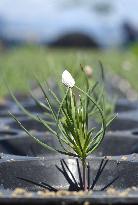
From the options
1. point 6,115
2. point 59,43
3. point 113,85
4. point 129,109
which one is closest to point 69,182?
point 6,115

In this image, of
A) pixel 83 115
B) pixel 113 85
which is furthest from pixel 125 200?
pixel 113 85

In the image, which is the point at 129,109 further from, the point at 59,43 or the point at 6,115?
the point at 59,43

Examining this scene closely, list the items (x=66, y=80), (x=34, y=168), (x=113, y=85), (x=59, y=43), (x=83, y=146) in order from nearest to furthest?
(x=66, y=80) → (x=83, y=146) → (x=34, y=168) → (x=113, y=85) → (x=59, y=43)

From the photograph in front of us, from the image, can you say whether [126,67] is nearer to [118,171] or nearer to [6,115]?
[6,115]

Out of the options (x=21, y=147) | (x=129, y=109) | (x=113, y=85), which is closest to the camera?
(x=21, y=147)

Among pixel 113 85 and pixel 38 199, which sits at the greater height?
pixel 113 85

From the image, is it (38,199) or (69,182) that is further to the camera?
(69,182)

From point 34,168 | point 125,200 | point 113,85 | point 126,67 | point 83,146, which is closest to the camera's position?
point 125,200

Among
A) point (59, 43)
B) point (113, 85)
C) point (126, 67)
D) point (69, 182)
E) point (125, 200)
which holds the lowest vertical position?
point (125, 200)

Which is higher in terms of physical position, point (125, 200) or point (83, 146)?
point (83, 146)
